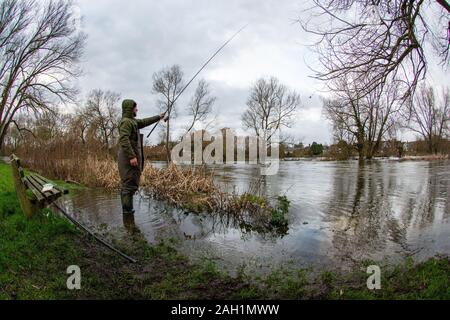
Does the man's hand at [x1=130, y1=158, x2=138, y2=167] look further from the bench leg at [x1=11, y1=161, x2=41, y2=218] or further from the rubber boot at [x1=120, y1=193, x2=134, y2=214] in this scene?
the bench leg at [x1=11, y1=161, x2=41, y2=218]

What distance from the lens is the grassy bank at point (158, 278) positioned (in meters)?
3.54

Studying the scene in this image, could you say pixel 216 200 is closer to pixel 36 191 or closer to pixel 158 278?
pixel 36 191

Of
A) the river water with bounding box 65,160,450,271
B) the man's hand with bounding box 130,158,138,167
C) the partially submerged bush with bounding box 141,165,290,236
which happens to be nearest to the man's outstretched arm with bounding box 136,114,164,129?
the man's hand with bounding box 130,158,138,167

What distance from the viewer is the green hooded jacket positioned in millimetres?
6797

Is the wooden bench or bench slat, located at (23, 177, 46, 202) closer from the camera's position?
bench slat, located at (23, 177, 46, 202)

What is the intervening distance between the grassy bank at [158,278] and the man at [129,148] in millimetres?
2113

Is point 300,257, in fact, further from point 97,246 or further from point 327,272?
point 97,246

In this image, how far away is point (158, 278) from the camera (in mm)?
4121

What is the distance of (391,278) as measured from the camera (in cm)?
395

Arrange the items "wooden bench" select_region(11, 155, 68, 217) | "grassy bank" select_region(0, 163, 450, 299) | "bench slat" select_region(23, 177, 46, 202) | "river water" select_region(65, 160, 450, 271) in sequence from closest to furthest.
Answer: "grassy bank" select_region(0, 163, 450, 299) < "river water" select_region(65, 160, 450, 271) < "bench slat" select_region(23, 177, 46, 202) < "wooden bench" select_region(11, 155, 68, 217)

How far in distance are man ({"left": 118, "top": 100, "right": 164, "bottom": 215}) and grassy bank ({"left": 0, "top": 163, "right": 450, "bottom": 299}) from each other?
2113 mm
